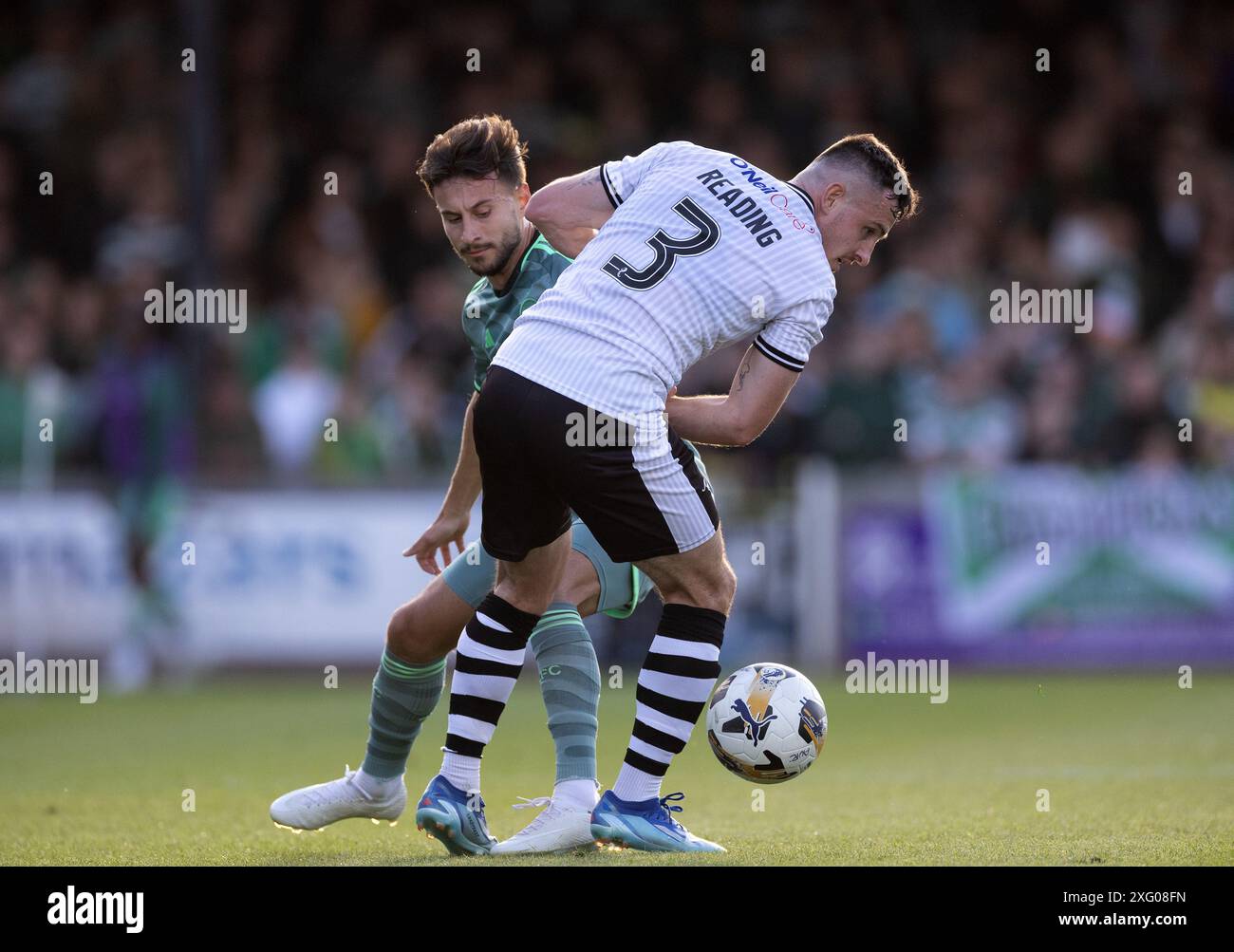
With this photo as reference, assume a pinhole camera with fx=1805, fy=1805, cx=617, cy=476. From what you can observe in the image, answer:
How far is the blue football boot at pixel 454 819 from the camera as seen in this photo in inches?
200

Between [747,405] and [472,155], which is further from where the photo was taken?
[472,155]

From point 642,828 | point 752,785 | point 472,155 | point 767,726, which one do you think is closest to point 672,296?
point 472,155

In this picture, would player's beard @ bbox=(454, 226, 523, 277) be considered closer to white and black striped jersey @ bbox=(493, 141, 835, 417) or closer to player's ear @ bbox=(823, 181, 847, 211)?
white and black striped jersey @ bbox=(493, 141, 835, 417)

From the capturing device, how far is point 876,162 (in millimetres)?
5219

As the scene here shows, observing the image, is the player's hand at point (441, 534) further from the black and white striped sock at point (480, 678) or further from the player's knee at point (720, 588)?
the player's knee at point (720, 588)

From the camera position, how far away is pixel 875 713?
10.8 m

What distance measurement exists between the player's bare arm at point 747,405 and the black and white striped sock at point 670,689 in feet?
1.69

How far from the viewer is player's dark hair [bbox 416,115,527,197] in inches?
204

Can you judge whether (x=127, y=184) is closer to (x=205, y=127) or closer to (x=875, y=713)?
(x=205, y=127)

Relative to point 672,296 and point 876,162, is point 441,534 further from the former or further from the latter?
point 876,162

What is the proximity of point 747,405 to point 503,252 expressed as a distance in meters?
0.96

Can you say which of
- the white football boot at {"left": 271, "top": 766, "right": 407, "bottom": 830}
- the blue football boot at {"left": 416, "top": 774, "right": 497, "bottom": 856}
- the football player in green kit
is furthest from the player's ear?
the white football boot at {"left": 271, "top": 766, "right": 407, "bottom": 830}

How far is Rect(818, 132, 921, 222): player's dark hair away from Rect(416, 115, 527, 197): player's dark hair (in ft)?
3.01

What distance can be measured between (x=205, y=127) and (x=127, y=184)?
219 centimetres
